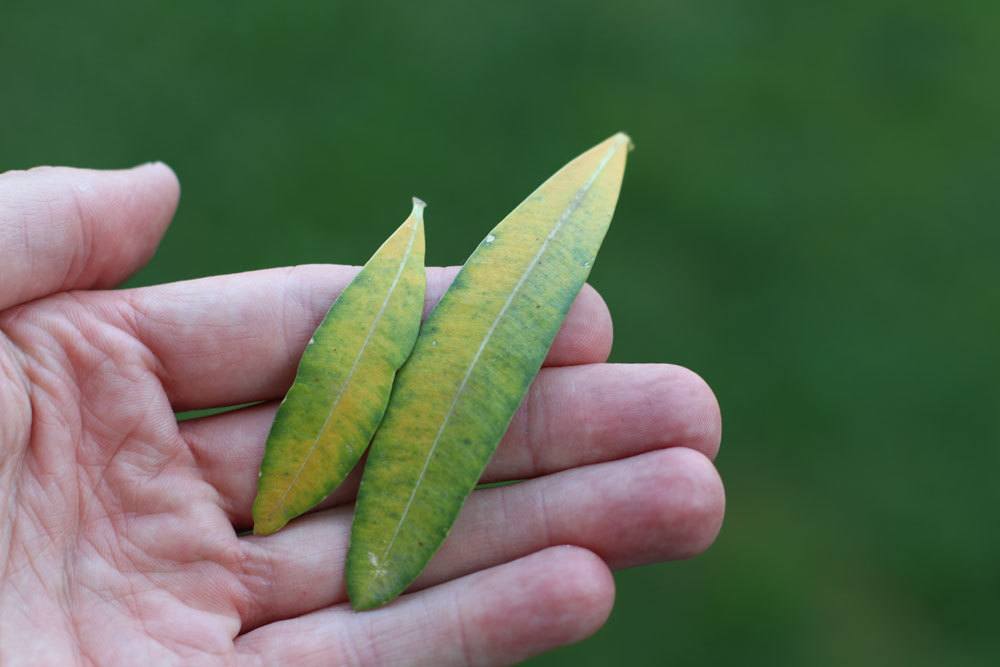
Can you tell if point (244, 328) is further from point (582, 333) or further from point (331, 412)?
point (582, 333)

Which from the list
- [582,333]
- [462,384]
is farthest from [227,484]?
[582,333]

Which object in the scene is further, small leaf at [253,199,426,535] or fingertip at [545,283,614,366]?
fingertip at [545,283,614,366]

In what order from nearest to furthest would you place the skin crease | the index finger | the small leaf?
the skin crease → the small leaf → the index finger

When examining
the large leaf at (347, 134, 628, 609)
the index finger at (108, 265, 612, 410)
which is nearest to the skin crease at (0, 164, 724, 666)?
the index finger at (108, 265, 612, 410)

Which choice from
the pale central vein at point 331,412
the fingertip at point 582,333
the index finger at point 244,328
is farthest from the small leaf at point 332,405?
the fingertip at point 582,333

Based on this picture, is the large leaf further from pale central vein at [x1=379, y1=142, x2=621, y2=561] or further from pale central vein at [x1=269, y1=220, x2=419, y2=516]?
pale central vein at [x1=269, y1=220, x2=419, y2=516]
